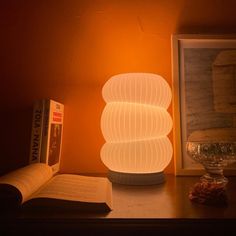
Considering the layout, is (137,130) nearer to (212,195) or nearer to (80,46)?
(212,195)

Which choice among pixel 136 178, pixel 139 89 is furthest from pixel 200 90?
pixel 136 178

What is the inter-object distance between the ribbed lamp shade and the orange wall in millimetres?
225

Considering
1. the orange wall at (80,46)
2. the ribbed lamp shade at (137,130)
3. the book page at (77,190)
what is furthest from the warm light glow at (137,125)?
the orange wall at (80,46)

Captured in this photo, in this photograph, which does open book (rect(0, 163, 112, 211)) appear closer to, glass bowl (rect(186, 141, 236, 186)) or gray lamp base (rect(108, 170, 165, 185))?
gray lamp base (rect(108, 170, 165, 185))

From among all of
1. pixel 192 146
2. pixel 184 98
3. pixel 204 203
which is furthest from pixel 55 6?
pixel 204 203

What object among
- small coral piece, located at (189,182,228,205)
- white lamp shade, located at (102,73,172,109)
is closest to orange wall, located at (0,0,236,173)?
white lamp shade, located at (102,73,172,109)

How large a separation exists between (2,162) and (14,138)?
0.11 meters

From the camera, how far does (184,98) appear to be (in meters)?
0.99

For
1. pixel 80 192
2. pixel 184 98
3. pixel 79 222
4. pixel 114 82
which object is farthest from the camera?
pixel 184 98

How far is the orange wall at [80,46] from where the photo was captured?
3.40 feet

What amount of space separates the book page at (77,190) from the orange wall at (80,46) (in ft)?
1.10

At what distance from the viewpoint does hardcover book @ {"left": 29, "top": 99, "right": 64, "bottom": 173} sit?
0.87 meters

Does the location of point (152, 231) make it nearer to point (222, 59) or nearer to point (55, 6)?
point (222, 59)

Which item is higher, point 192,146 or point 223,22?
point 223,22
